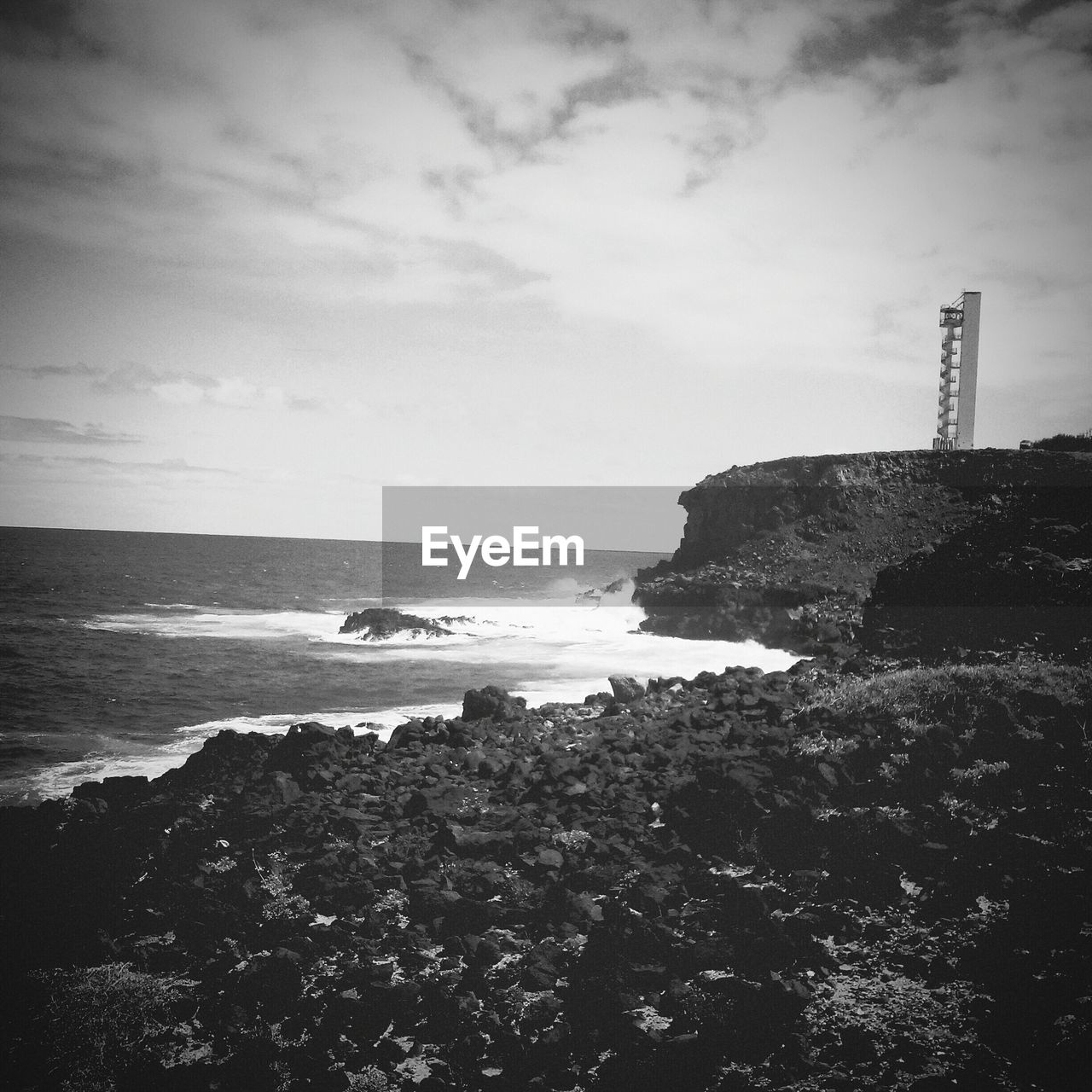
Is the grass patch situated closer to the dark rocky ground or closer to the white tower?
the dark rocky ground

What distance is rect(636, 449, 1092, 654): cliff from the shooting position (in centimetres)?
3259

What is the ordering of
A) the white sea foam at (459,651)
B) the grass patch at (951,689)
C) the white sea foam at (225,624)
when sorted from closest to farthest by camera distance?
the grass patch at (951,689)
the white sea foam at (459,651)
the white sea foam at (225,624)

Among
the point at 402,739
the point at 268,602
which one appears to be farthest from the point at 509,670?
the point at 268,602

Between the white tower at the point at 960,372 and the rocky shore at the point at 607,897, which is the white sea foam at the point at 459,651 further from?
the white tower at the point at 960,372

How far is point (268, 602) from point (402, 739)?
45.4 meters

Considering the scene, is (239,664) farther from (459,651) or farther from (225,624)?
(225,624)

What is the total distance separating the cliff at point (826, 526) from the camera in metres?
32.6

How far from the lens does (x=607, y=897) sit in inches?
336

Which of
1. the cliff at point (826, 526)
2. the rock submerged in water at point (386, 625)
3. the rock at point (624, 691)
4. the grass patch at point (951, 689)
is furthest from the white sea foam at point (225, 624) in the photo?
the grass patch at point (951, 689)

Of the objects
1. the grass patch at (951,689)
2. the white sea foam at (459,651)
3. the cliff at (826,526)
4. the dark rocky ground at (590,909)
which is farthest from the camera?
the cliff at (826,526)

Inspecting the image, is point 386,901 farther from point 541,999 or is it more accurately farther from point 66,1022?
point 66,1022

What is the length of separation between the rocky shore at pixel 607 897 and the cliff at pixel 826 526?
40.9ft

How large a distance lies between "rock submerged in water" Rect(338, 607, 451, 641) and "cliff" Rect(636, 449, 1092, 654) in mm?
11703

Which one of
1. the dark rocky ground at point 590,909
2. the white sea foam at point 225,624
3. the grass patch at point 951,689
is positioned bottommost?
the white sea foam at point 225,624
